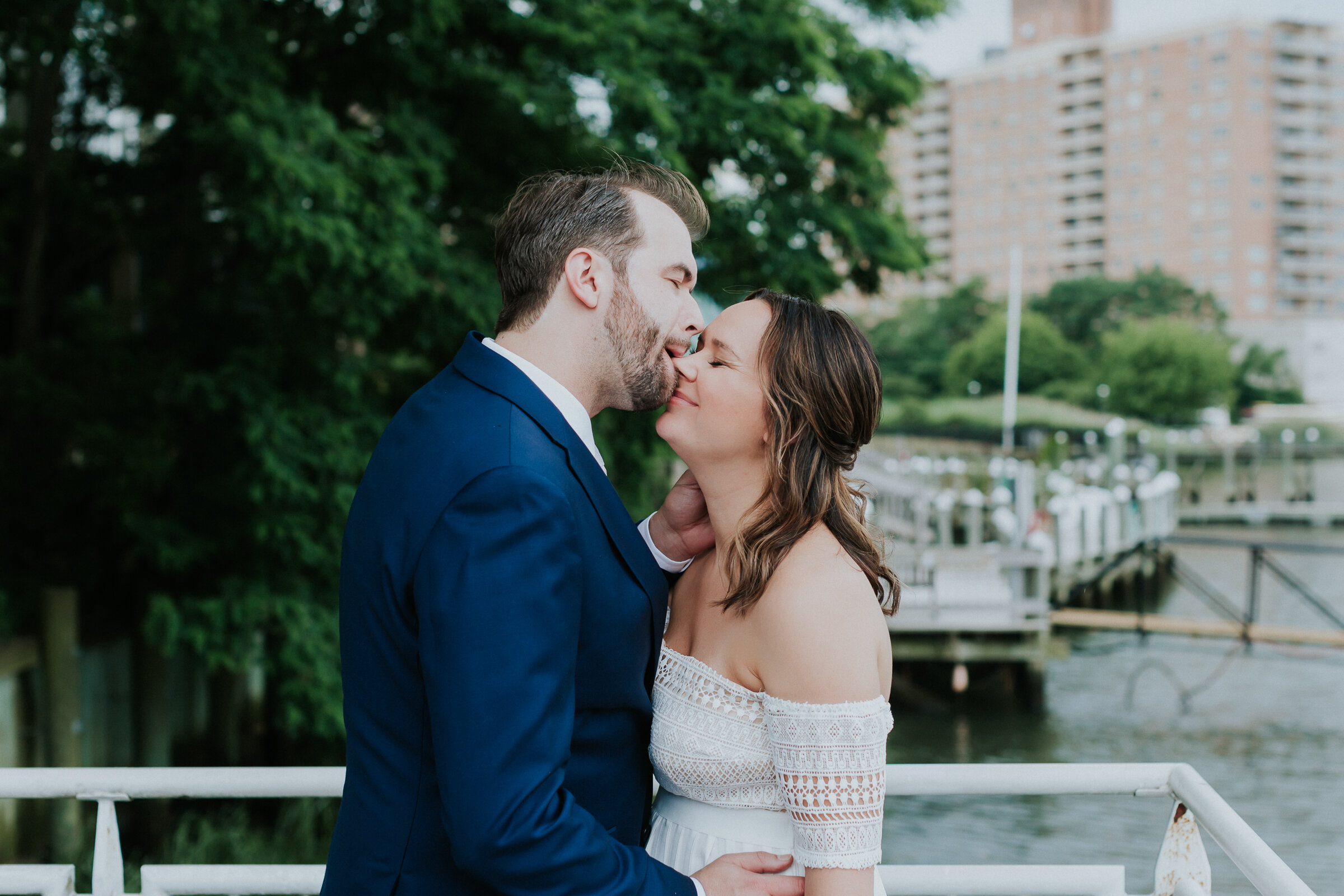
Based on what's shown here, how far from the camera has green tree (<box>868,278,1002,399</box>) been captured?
8544 cm

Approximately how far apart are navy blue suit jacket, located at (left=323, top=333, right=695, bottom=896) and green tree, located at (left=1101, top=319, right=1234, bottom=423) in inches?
3044

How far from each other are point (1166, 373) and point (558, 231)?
255ft

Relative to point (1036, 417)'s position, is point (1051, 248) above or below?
above

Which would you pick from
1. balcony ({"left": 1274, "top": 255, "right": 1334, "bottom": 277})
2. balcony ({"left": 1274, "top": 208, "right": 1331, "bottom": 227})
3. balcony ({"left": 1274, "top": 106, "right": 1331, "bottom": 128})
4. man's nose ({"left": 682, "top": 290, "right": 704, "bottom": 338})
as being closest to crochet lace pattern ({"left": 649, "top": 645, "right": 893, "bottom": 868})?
man's nose ({"left": 682, "top": 290, "right": 704, "bottom": 338})

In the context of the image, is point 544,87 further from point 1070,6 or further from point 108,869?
point 1070,6

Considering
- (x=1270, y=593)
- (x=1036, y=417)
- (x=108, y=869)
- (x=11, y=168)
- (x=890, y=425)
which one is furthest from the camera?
(x=890, y=425)

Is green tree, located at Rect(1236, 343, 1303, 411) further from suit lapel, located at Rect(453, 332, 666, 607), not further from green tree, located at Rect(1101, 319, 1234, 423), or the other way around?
suit lapel, located at Rect(453, 332, 666, 607)

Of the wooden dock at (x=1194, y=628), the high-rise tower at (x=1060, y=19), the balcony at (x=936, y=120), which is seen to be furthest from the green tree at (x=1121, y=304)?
the wooden dock at (x=1194, y=628)

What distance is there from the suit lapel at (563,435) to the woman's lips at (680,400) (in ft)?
0.83

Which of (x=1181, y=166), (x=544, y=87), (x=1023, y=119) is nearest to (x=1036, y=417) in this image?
(x=1181, y=166)

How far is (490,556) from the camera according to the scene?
1.40 m

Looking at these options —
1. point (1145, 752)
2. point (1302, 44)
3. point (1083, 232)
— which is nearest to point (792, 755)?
point (1145, 752)

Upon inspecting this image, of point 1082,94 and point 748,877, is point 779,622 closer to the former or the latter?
point 748,877

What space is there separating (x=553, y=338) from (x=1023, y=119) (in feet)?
395
